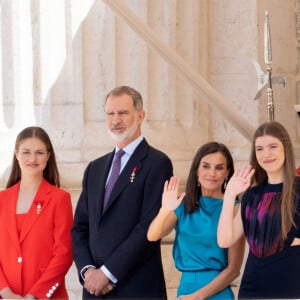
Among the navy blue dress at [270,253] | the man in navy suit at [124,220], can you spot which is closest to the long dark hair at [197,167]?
the man in navy suit at [124,220]

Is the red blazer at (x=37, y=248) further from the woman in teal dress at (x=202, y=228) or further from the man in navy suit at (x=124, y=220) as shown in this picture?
the woman in teal dress at (x=202, y=228)

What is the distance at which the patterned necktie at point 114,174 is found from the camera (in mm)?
5121

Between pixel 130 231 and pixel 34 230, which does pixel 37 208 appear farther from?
pixel 130 231

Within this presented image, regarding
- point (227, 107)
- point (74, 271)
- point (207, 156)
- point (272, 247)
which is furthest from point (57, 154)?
point (272, 247)

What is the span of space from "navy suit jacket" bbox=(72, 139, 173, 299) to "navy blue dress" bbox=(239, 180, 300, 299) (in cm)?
52

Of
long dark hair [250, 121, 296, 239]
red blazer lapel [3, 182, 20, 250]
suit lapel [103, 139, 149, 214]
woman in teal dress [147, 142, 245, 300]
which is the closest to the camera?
long dark hair [250, 121, 296, 239]

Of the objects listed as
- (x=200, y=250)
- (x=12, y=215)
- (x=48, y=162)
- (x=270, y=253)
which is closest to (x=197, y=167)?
(x=200, y=250)

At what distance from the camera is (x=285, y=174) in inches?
185

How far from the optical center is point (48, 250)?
521 centimetres

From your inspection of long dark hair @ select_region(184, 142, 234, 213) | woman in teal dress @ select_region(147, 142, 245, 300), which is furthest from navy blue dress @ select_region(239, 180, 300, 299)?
long dark hair @ select_region(184, 142, 234, 213)

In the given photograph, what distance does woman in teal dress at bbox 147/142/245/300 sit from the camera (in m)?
4.88

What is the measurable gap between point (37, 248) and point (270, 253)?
1180mm

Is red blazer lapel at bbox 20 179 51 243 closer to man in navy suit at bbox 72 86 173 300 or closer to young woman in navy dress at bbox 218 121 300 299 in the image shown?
man in navy suit at bbox 72 86 173 300

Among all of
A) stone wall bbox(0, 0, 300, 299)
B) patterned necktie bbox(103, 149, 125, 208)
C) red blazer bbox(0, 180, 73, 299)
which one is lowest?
red blazer bbox(0, 180, 73, 299)
